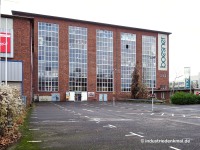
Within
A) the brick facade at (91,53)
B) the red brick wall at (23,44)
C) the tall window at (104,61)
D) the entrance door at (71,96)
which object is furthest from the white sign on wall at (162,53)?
the red brick wall at (23,44)

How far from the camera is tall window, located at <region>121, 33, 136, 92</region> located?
243 ft

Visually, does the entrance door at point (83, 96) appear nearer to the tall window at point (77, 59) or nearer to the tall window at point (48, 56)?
the tall window at point (77, 59)

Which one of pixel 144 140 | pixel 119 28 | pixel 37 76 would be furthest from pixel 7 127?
pixel 119 28

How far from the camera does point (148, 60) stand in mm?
78312

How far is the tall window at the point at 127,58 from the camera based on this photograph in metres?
74.1

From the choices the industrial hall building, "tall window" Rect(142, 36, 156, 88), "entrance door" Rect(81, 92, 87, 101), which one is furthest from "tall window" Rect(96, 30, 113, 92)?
"tall window" Rect(142, 36, 156, 88)

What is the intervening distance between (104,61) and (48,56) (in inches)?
554

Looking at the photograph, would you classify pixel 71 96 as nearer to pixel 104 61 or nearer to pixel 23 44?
pixel 104 61

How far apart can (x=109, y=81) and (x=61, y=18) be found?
1900 centimetres

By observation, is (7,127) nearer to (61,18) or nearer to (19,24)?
(19,24)

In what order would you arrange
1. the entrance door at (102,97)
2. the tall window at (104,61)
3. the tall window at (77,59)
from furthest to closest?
1. the tall window at (104,61)
2. the entrance door at (102,97)
3. the tall window at (77,59)

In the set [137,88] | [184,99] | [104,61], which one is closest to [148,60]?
[104,61]

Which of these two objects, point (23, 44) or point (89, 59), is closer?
point (23, 44)

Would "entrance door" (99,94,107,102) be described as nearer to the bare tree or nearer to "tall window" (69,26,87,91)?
"tall window" (69,26,87,91)
